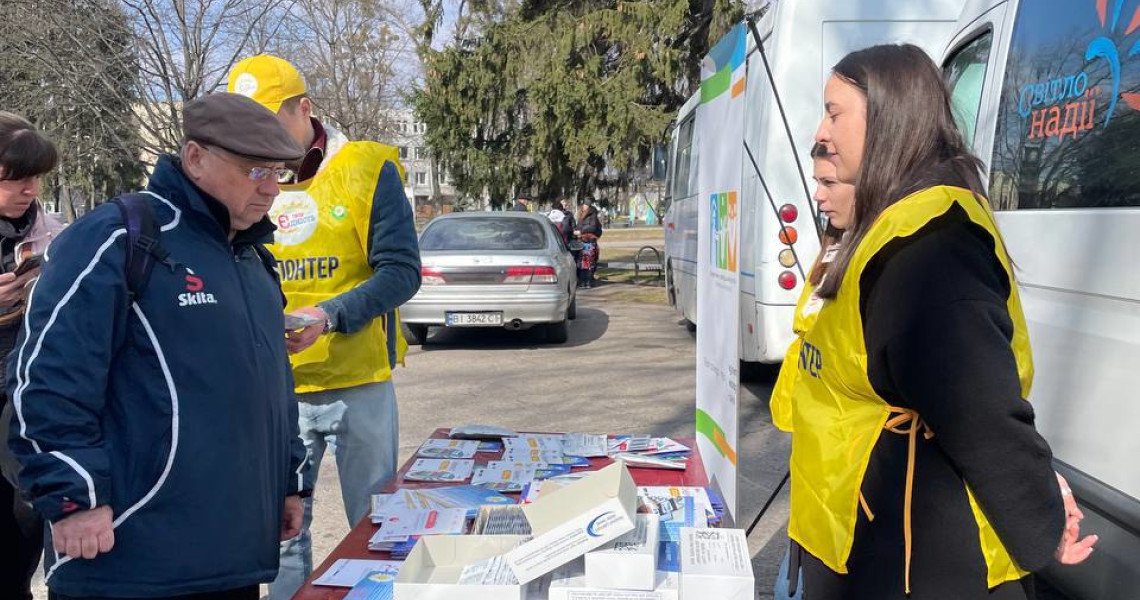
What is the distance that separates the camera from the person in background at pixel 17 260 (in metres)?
2.46

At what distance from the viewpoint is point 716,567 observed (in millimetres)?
1599

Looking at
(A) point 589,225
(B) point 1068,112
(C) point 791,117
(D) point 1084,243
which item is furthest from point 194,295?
(A) point 589,225

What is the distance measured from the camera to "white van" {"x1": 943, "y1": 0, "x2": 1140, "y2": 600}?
2084 mm

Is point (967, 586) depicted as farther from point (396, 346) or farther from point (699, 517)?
point (396, 346)

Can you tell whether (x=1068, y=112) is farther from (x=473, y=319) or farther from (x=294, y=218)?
(x=473, y=319)

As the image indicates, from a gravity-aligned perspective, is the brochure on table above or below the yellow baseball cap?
below

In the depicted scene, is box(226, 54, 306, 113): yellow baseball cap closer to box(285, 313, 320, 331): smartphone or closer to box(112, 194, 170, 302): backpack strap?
box(285, 313, 320, 331): smartphone

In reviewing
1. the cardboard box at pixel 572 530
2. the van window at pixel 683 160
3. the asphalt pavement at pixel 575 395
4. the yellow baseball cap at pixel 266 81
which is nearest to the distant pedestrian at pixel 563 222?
the van window at pixel 683 160

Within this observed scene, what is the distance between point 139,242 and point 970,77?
325cm

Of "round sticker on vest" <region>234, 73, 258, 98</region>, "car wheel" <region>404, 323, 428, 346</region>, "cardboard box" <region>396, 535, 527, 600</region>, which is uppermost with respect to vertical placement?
"round sticker on vest" <region>234, 73, 258, 98</region>

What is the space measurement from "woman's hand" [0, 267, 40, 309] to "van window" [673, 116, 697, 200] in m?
7.13

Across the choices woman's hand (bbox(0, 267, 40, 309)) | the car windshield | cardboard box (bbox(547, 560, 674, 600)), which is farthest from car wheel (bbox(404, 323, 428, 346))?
cardboard box (bbox(547, 560, 674, 600))

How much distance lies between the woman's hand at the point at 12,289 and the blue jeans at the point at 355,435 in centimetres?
86

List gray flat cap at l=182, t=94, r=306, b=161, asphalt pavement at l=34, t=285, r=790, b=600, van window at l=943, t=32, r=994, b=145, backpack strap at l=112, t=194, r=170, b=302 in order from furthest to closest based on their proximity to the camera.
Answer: asphalt pavement at l=34, t=285, r=790, b=600
van window at l=943, t=32, r=994, b=145
gray flat cap at l=182, t=94, r=306, b=161
backpack strap at l=112, t=194, r=170, b=302
